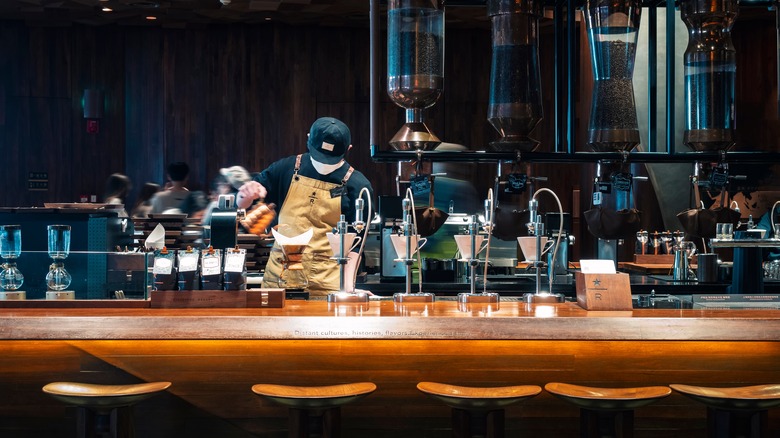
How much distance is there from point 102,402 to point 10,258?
0.76 m

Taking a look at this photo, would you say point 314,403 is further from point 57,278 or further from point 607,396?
point 57,278

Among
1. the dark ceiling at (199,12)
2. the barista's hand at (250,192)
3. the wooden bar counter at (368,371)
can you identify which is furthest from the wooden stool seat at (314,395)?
the dark ceiling at (199,12)

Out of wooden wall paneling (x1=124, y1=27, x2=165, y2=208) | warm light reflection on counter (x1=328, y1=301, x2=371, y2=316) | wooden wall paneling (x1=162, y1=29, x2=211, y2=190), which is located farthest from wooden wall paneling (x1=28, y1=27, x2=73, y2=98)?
warm light reflection on counter (x1=328, y1=301, x2=371, y2=316)

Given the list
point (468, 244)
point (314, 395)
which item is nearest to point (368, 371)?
point (314, 395)

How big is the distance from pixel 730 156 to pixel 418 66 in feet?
3.60

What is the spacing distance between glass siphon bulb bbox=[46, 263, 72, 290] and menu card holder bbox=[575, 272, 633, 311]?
5.77 ft

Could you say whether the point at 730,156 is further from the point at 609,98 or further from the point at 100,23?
the point at 100,23

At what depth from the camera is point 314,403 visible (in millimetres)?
2549

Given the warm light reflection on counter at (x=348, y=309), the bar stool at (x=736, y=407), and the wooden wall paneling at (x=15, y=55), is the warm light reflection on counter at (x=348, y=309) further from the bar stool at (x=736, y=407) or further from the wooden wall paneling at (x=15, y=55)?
the wooden wall paneling at (x=15, y=55)

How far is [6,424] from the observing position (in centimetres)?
302

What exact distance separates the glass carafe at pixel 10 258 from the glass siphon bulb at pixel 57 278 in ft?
0.32

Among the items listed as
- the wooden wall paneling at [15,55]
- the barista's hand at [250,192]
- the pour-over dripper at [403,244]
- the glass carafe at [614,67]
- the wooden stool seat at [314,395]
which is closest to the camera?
the wooden stool seat at [314,395]

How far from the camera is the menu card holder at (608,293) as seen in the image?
2.99 metres

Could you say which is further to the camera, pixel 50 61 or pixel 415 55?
pixel 50 61
